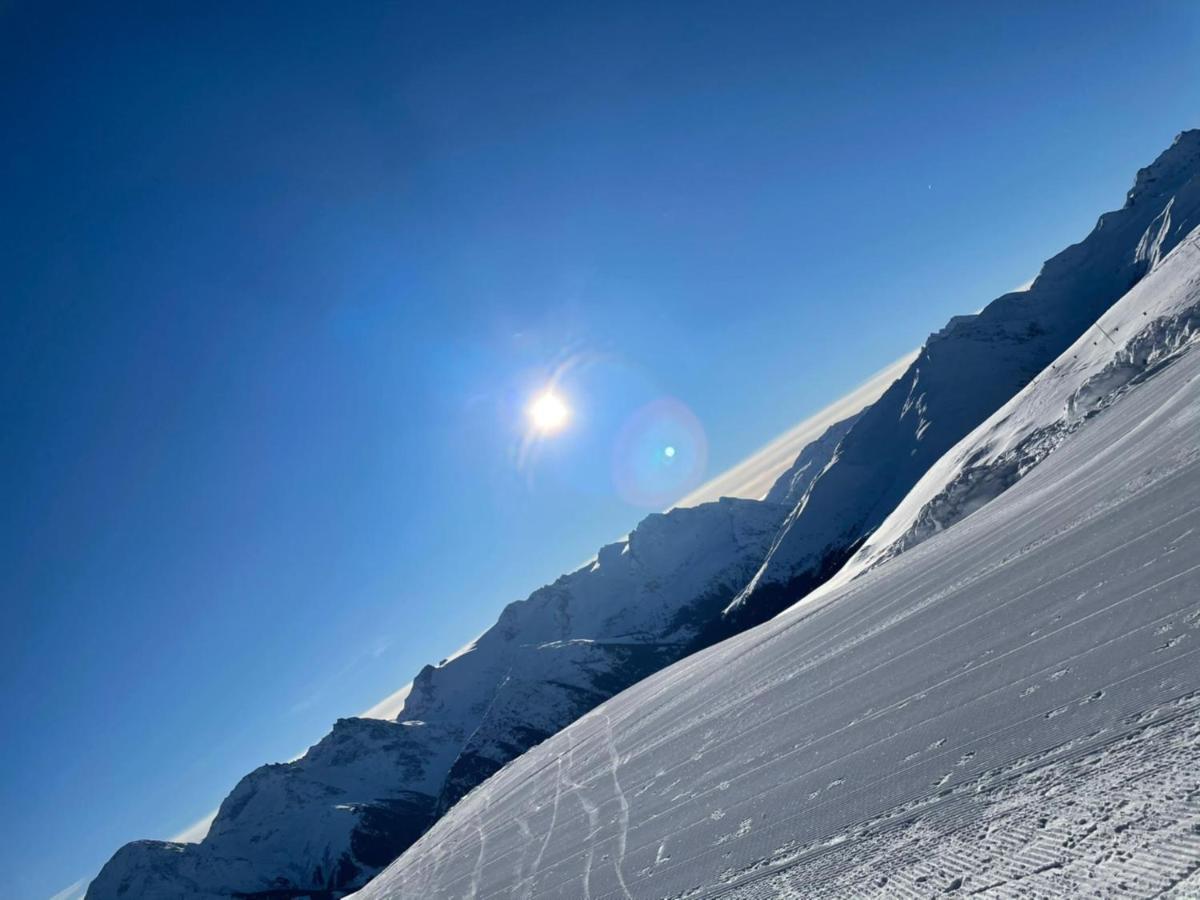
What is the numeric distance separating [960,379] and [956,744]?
165 m

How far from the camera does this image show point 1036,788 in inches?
231

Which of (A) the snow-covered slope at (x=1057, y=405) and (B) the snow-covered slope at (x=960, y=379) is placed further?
(B) the snow-covered slope at (x=960, y=379)

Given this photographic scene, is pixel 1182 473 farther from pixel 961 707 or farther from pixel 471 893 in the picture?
pixel 471 893

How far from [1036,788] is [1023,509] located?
47.8 feet

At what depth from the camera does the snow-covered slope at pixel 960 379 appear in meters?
144

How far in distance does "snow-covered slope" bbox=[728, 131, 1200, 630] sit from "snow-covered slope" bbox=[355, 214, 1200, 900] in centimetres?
12775

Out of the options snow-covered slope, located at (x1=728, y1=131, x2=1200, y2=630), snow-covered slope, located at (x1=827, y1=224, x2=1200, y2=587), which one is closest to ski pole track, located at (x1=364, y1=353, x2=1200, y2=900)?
snow-covered slope, located at (x1=827, y1=224, x2=1200, y2=587)

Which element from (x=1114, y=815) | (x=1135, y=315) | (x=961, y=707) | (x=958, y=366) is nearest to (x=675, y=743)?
(x=961, y=707)

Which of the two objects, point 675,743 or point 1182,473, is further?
point 675,743

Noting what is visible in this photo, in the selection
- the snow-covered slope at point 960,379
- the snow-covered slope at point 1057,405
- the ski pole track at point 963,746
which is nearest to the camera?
the ski pole track at point 963,746

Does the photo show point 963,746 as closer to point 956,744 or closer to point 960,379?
point 956,744

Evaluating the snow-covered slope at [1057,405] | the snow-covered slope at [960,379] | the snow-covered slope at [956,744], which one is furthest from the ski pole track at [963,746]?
the snow-covered slope at [960,379]

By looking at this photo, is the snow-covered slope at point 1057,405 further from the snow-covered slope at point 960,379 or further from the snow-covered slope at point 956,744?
the snow-covered slope at point 960,379

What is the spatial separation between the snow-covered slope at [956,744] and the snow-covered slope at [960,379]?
127746 millimetres
